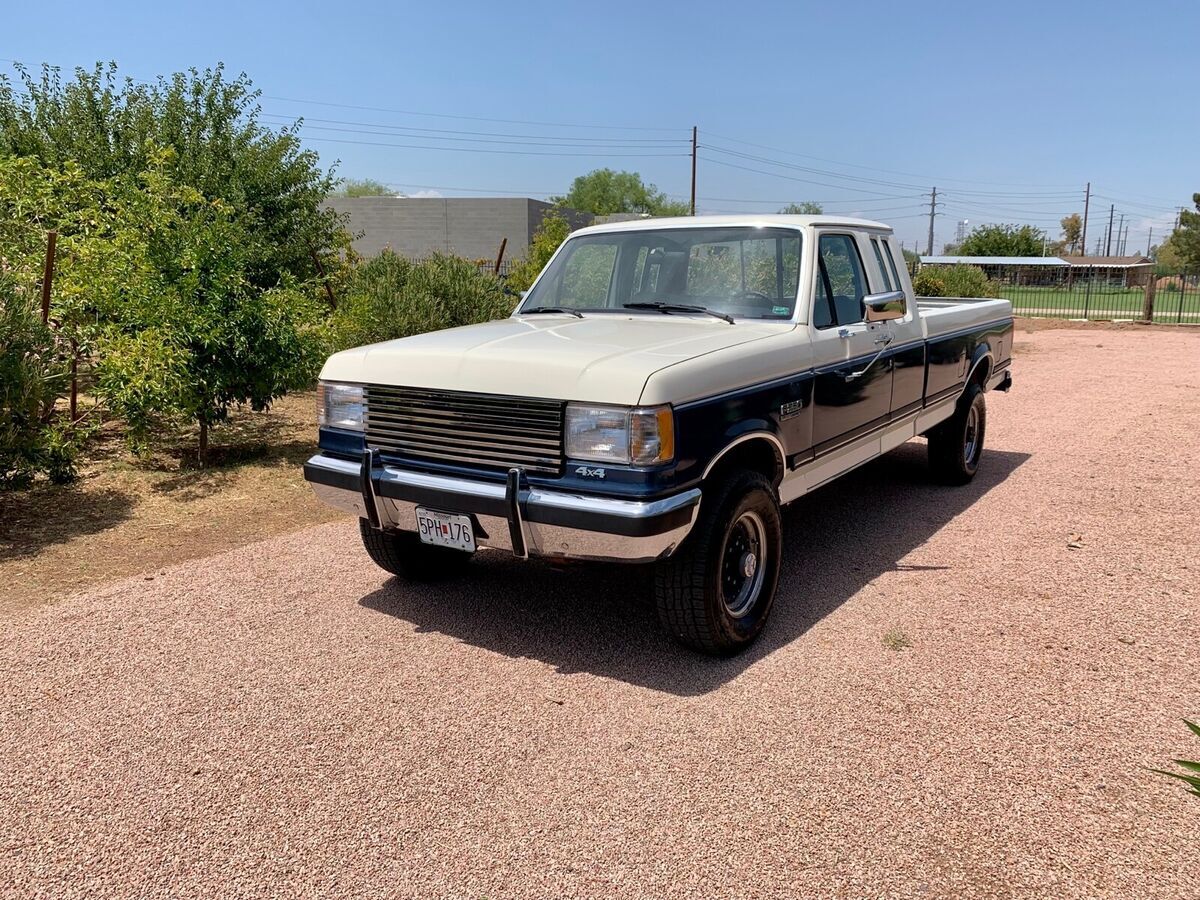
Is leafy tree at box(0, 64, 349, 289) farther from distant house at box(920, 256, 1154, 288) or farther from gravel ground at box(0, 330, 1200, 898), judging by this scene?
distant house at box(920, 256, 1154, 288)

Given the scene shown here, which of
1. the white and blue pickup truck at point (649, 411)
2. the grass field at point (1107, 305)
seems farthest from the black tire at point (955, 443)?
the grass field at point (1107, 305)

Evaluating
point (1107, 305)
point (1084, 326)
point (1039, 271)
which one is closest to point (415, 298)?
point (1084, 326)

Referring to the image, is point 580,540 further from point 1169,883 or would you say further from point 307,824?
point 1169,883

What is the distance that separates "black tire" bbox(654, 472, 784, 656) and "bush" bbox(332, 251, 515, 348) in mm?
6323

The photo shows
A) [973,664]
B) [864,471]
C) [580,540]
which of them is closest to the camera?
[580,540]

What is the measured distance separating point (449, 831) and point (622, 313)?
303 centimetres

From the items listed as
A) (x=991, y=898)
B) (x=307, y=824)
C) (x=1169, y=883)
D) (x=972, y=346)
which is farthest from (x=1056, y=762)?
(x=972, y=346)

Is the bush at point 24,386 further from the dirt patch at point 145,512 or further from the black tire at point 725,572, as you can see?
the black tire at point 725,572

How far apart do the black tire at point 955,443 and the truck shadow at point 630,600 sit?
0.58 m

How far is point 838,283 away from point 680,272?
3.02ft

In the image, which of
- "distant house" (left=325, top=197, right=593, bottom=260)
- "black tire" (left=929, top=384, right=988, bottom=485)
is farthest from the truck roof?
"distant house" (left=325, top=197, right=593, bottom=260)

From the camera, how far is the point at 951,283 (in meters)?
21.8

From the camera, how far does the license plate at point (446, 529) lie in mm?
4008

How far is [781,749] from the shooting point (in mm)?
3434
